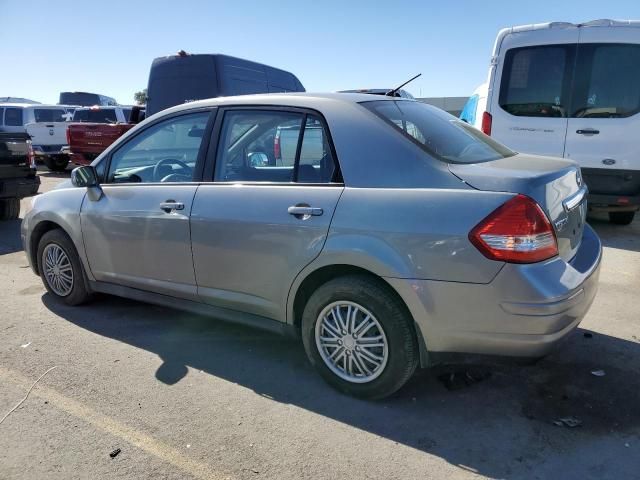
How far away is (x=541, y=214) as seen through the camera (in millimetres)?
2576

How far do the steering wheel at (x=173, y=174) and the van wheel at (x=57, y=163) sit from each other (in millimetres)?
13339

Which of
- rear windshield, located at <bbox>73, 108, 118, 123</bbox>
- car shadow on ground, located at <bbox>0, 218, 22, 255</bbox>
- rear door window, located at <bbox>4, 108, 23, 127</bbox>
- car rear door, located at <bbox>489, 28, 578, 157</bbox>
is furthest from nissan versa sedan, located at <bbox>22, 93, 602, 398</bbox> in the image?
rear door window, located at <bbox>4, 108, 23, 127</bbox>

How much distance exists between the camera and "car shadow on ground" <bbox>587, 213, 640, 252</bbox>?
6500mm

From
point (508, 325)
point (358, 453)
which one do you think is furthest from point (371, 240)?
point (358, 453)

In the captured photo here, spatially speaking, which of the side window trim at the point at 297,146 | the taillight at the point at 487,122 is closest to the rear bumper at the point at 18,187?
the side window trim at the point at 297,146

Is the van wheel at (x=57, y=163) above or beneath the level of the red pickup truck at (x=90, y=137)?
beneath

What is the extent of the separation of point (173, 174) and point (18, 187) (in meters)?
5.30

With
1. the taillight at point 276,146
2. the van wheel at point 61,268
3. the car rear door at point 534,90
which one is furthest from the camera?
the car rear door at point 534,90

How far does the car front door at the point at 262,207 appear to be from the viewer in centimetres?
307

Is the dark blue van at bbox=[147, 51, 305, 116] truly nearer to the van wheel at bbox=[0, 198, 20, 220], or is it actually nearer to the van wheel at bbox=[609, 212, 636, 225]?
the van wheel at bbox=[0, 198, 20, 220]

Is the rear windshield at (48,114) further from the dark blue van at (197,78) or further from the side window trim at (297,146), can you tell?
the side window trim at (297,146)

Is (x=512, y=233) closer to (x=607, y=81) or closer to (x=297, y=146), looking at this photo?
(x=297, y=146)

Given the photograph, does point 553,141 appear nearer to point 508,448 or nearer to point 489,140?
point 489,140

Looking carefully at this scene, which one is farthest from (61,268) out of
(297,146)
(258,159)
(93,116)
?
(93,116)
